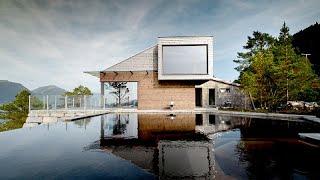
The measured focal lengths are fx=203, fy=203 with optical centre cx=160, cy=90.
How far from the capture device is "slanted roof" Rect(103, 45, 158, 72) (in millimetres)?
23156

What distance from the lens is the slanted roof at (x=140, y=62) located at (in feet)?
76.0

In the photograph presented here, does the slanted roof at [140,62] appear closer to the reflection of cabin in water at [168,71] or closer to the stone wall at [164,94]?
the reflection of cabin in water at [168,71]

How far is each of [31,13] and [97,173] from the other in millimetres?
18444

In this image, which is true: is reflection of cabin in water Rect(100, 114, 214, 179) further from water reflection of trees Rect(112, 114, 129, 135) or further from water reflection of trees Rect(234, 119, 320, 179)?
water reflection of trees Rect(112, 114, 129, 135)

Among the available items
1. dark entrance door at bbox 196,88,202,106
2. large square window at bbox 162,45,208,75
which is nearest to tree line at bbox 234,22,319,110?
large square window at bbox 162,45,208,75

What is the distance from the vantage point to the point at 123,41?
85.8 ft

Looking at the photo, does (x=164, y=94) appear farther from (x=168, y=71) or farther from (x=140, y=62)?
(x=140, y=62)

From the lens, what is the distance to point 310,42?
137 ft

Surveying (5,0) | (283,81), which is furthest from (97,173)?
A: (283,81)

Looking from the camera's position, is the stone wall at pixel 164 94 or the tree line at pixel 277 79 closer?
the tree line at pixel 277 79

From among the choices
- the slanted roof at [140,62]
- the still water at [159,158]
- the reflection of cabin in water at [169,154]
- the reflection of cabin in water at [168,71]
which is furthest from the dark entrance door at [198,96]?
the reflection of cabin in water at [169,154]

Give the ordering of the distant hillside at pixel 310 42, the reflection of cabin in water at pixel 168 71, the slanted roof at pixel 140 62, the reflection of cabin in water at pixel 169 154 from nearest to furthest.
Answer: the reflection of cabin in water at pixel 169 154 → the reflection of cabin in water at pixel 168 71 → the slanted roof at pixel 140 62 → the distant hillside at pixel 310 42

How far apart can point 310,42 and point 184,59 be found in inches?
1388

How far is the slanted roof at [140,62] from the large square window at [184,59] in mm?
1550
